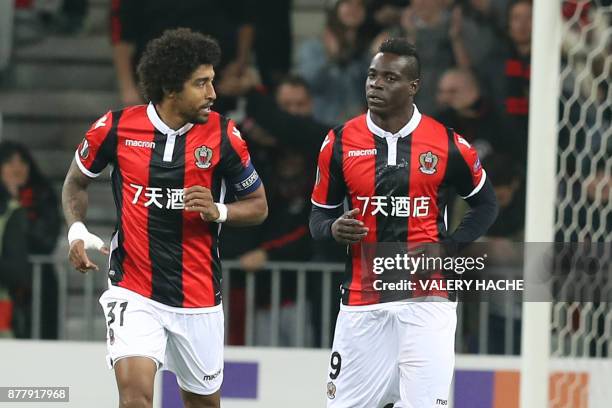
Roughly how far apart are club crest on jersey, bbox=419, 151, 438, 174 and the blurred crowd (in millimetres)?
1999

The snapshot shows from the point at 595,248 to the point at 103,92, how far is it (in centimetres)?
396

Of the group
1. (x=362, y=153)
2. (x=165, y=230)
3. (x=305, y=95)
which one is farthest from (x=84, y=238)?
(x=305, y=95)

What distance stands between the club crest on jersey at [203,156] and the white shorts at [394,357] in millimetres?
921

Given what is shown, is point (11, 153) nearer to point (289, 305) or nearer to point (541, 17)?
point (289, 305)

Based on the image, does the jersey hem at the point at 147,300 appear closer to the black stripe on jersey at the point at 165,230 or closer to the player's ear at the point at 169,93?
the black stripe on jersey at the point at 165,230

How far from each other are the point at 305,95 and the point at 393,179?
2606mm

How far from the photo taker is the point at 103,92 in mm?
9258

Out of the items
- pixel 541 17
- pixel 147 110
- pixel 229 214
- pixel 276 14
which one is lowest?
pixel 229 214

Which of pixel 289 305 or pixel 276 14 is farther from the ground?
pixel 276 14

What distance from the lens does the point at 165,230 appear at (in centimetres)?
597

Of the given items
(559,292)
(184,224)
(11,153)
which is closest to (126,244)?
(184,224)

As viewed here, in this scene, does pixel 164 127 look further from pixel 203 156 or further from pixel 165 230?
pixel 165 230

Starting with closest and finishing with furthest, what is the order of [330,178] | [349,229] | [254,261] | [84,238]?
1. [349,229]
2. [84,238]
3. [330,178]
4. [254,261]

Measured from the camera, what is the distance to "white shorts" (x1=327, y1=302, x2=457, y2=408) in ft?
19.2
